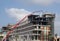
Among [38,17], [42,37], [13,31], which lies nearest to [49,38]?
[42,37]

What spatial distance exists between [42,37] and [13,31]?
4250 centimetres

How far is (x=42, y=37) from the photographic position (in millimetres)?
128125

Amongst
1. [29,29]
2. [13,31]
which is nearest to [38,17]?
[29,29]

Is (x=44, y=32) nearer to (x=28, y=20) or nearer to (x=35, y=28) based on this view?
(x=35, y=28)

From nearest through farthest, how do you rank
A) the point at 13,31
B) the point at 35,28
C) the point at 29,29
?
the point at 35,28
the point at 29,29
the point at 13,31

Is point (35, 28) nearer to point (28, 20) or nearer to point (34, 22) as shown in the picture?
point (34, 22)

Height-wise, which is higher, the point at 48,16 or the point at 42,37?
the point at 48,16

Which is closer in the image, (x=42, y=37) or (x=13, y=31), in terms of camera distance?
(x=42, y=37)

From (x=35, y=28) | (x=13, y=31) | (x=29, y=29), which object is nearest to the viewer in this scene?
(x=35, y=28)

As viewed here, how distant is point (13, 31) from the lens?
16712cm

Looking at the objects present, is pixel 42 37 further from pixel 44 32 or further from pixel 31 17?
pixel 31 17

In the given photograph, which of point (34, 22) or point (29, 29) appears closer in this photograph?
point (34, 22)

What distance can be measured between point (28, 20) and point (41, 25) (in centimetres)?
1334

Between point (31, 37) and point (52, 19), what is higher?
point (52, 19)
